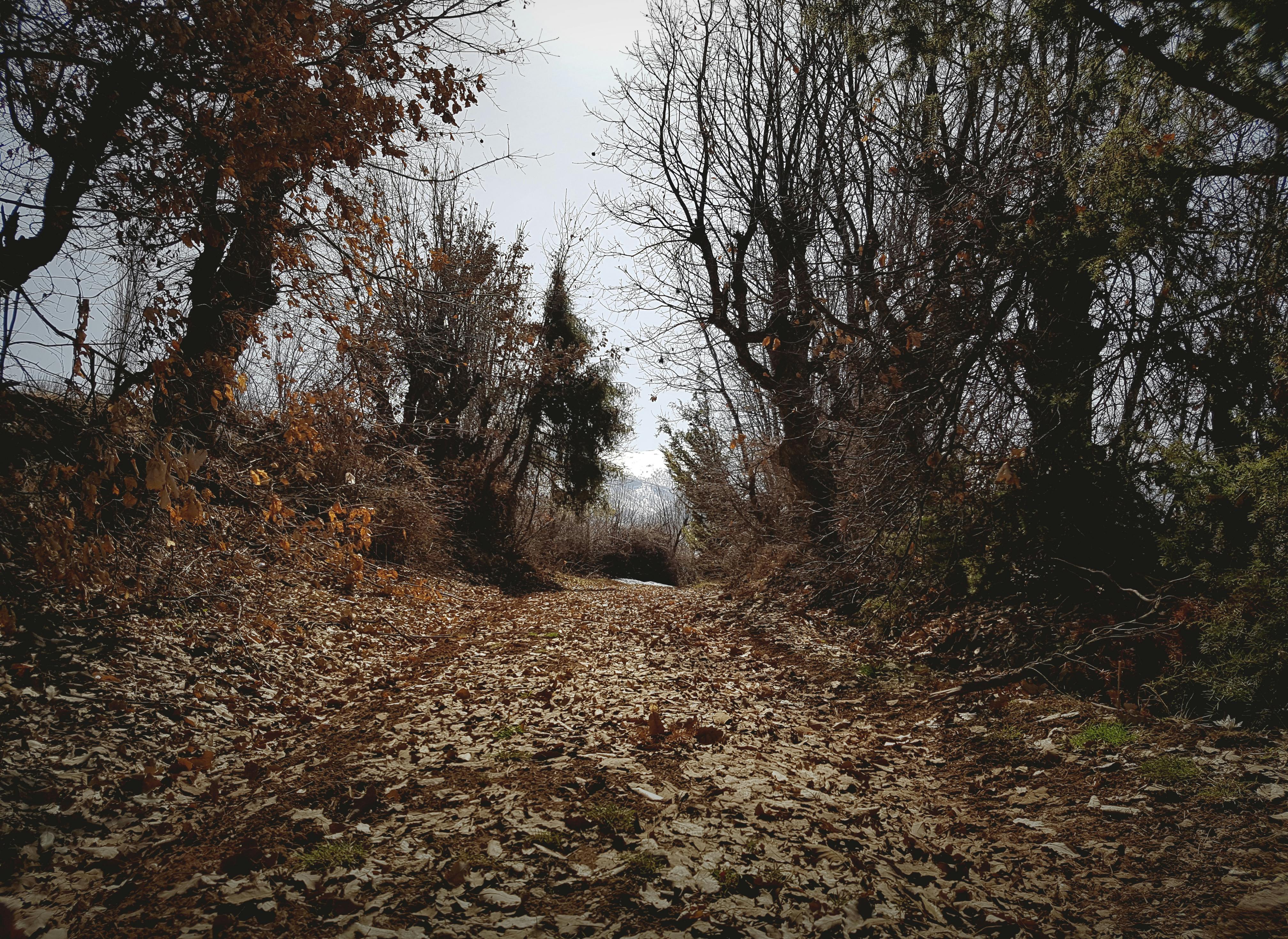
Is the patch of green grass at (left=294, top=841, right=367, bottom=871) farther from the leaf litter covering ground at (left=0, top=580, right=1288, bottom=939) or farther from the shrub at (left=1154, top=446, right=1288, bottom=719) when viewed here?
the shrub at (left=1154, top=446, right=1288, bottom=719)

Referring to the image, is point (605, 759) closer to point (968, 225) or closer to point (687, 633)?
point (687, 633)

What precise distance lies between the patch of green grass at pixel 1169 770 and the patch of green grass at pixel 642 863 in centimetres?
255

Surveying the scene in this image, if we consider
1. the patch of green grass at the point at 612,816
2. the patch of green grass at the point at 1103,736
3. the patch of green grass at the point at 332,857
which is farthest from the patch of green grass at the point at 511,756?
the patch of green grass at the point at 1103,736

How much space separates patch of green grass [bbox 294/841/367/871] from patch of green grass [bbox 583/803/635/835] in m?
0.97

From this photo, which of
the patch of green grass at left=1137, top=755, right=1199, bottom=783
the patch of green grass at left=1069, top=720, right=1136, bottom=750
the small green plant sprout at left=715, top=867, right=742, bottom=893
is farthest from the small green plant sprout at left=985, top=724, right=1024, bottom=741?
the small green plant sprout at left=715, top=867, right=742, bottom=893

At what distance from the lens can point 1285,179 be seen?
176 inches

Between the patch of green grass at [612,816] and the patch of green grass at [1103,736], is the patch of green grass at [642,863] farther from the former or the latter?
the patch of green grass at [1103,736]

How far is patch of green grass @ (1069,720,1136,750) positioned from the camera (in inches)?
139

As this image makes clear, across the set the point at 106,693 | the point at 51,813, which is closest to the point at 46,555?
the point at 106,693

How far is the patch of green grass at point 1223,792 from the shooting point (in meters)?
2.80

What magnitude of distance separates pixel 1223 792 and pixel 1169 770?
0.28m

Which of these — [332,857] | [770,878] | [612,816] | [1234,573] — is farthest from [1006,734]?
[332,857]

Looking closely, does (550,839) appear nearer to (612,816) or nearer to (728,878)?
(612,816)

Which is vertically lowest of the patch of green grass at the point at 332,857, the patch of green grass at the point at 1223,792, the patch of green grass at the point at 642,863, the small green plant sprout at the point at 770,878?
the patch of green grass at the point at 332,857
